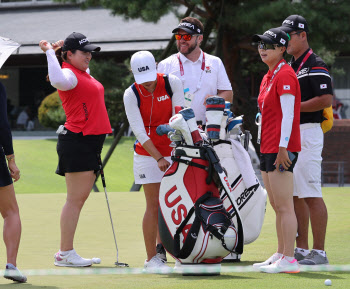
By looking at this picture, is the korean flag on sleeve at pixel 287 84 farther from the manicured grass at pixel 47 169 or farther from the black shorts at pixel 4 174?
the manicured grass at pixel 47 169

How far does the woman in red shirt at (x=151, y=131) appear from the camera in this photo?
21.6 feet

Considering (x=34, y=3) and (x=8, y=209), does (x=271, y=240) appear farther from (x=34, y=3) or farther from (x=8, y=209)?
(x=34, y=3)

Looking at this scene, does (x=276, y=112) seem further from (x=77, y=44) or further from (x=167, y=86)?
(x=77, y=44)

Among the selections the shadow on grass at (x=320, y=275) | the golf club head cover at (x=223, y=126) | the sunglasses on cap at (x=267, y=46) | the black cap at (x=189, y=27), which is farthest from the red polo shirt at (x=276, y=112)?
the black cap at (x=189, y=27)

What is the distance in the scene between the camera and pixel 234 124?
23.5ft

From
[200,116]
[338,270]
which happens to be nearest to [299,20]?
[200,116]

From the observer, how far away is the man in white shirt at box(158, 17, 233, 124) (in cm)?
736

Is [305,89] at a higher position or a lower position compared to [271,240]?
higher

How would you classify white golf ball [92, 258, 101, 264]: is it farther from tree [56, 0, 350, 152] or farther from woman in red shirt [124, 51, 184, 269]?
tree [56, 0, 350, 152]

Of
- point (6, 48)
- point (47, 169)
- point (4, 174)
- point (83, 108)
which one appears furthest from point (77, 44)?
point (47, 169)

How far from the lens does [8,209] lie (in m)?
6.20

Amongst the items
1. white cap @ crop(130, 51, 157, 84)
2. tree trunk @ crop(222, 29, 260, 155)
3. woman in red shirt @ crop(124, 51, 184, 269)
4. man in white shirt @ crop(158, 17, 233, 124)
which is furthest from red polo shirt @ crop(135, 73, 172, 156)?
tree trunk @ crop(222, 29, 260, 155)

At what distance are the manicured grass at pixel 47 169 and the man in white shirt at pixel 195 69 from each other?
10.7 meters

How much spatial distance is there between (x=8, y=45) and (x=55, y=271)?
1.88 metres
